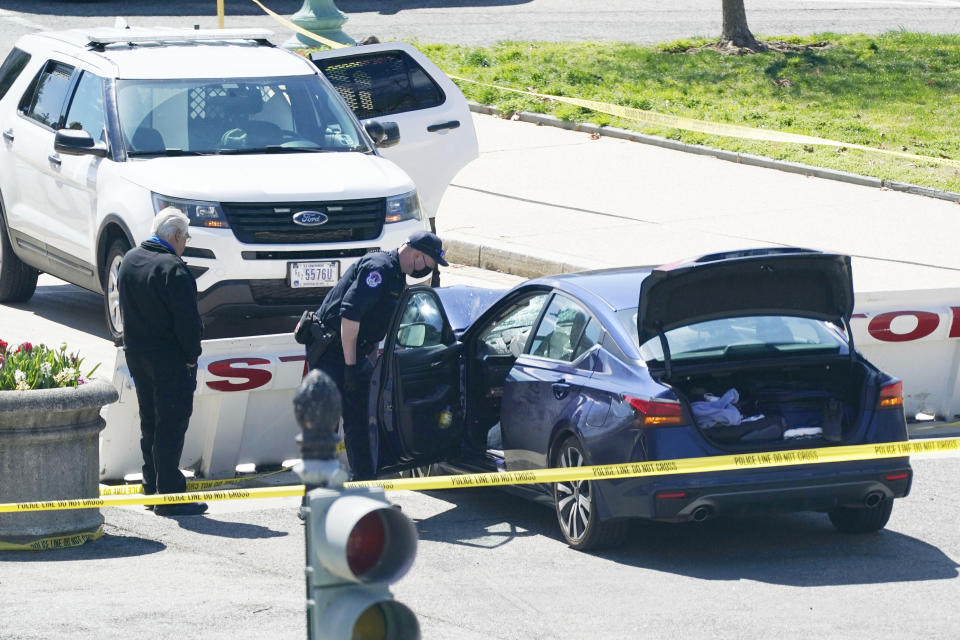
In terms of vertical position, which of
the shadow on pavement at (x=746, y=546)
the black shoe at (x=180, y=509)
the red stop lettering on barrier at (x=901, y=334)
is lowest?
the black shoe at (x=180, y=509)

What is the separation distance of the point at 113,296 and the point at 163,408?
310 centimetres

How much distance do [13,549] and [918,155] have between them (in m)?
11.9

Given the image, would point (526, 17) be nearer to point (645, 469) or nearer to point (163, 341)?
point (163, 341)

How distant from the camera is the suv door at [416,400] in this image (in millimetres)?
8641

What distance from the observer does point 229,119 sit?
11977 millimetres

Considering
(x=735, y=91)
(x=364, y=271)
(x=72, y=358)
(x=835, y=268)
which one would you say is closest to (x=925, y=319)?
(x=835, y=268)

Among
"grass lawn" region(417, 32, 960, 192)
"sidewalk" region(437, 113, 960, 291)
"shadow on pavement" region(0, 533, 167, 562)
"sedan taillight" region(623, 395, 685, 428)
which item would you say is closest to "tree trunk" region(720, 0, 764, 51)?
"grass lawn" region(417, 32, 960, 192)

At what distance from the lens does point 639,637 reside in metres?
6.64

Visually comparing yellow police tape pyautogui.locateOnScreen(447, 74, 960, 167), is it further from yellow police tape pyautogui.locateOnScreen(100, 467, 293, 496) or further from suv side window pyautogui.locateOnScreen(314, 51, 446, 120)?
yellow police tape pyautogui.locateOnScreen(100, 467, 293, 496)

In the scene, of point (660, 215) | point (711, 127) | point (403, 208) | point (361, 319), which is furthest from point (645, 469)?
point (711, 127)

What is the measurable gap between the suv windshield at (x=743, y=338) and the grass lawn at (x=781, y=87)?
8852mm

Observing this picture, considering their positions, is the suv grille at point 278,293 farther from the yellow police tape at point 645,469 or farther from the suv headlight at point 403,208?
the yellow police tape at point 645,469

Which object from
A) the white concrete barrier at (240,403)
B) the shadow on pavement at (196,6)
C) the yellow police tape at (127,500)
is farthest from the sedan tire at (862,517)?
the shadow on pavement at (196,6)

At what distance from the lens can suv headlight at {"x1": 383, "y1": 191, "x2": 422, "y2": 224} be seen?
450 inches
